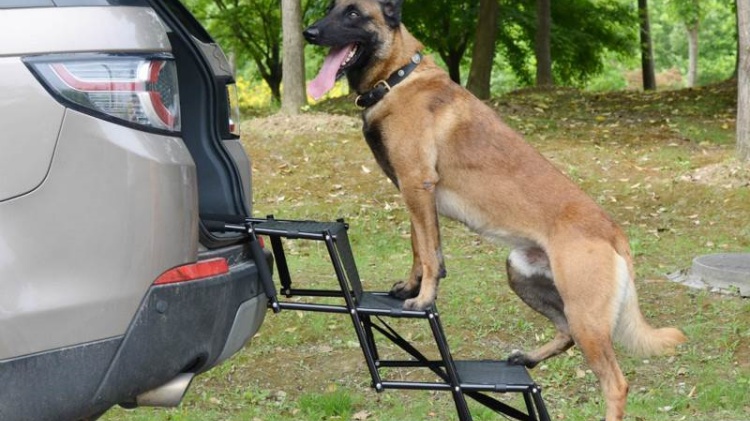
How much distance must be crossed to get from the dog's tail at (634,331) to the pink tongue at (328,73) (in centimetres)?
151

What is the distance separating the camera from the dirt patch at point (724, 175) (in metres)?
11.5

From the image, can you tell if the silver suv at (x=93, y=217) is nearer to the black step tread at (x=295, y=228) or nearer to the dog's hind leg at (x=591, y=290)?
→ the black step tread at (x=295, y=228)

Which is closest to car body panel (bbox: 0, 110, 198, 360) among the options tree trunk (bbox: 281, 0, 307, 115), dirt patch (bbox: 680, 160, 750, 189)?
dirt patch (bbox: 680, 160, 750, 189)

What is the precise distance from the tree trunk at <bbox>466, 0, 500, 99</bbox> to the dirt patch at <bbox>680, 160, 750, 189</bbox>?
8.84m

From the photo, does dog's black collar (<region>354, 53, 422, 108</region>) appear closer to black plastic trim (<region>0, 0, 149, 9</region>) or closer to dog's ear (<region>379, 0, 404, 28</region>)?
dog's ear (<region>379, 0, 404, 28</region>)

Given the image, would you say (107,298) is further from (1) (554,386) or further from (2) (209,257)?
(1) (554,386)

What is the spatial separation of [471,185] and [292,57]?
1072 centimetres

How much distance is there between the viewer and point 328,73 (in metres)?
4.60

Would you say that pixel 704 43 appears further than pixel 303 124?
Yes

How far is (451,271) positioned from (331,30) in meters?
4.85

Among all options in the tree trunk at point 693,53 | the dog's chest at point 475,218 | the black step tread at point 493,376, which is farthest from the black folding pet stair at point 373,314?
the tree trunk at point 693,53

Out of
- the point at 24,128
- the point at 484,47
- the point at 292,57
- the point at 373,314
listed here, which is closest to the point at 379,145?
the point at 373,314

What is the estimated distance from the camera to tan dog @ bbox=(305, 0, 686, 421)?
4559 millimetres

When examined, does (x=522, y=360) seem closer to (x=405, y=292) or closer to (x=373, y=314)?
(x=405, y=292)
